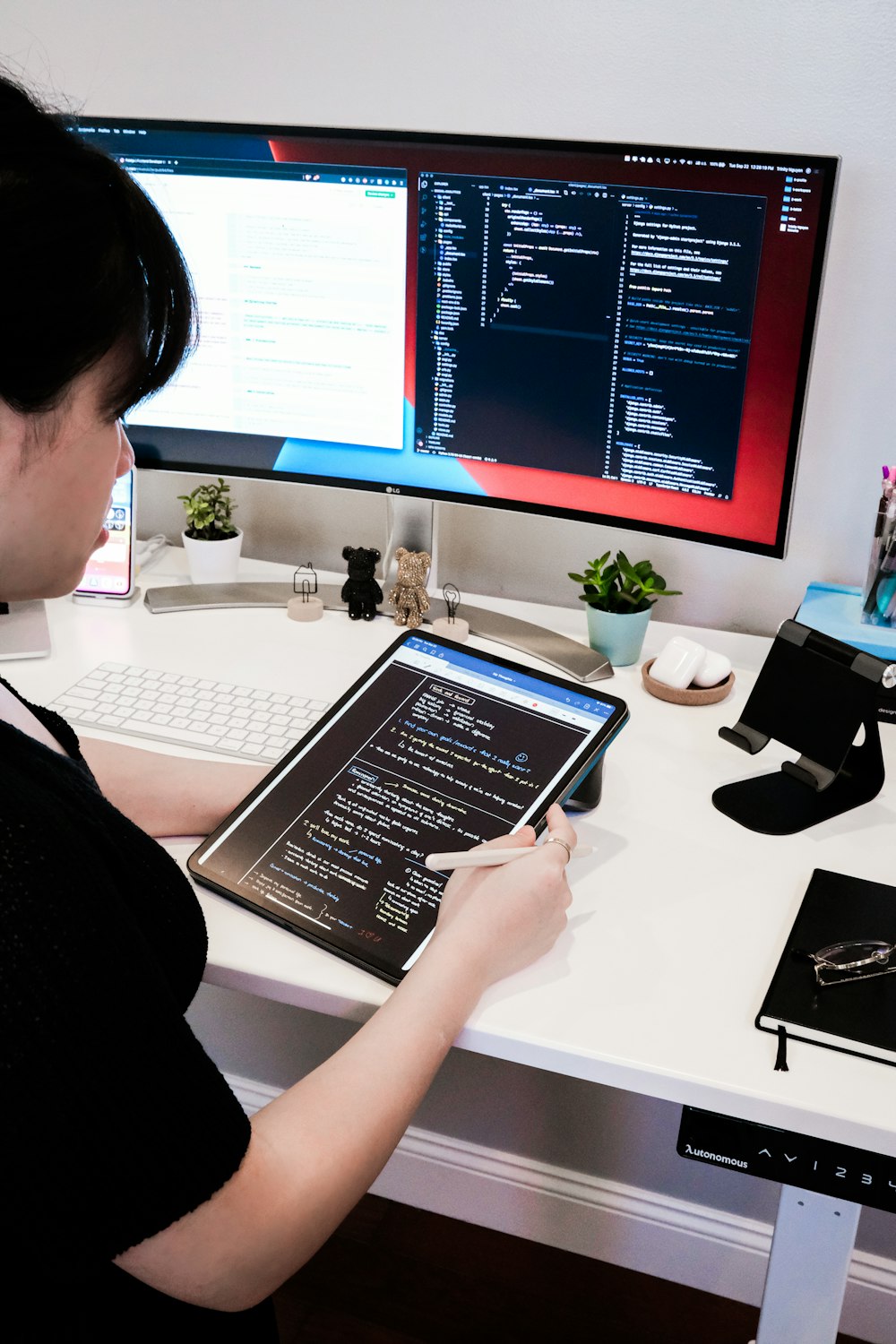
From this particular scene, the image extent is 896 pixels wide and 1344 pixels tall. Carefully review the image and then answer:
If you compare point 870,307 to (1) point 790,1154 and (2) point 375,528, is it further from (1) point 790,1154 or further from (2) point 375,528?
(1) point 790,1154

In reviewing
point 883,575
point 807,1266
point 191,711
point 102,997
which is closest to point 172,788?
point 191,711

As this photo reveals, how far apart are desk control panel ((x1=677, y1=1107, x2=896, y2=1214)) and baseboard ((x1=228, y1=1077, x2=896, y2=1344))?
814 millimetres

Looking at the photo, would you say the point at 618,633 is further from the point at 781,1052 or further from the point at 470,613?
the point at 781,1052

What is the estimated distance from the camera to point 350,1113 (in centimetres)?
73

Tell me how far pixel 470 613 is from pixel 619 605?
201mm

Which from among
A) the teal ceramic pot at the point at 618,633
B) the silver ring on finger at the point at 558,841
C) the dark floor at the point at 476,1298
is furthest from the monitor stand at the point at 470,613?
the dark floor at the point at 476,1298

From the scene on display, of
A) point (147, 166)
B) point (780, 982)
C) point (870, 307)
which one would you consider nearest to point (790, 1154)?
point (780, 982)

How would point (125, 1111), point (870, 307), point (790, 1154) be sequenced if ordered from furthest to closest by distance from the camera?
point (870, 307) < point (790, 1154) < point (125, 1111)

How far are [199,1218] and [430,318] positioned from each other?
0.95 meters

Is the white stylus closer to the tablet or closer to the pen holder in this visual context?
the tablet

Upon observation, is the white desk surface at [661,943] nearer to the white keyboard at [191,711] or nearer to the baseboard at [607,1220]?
the white keyboard at [191,711]

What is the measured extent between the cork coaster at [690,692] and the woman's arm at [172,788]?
0.46 meters

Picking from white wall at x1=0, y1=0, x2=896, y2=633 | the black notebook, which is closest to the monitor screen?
white wall at x1=0, y1=0, x2=896, y2=633

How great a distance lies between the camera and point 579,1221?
5.35ft
